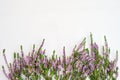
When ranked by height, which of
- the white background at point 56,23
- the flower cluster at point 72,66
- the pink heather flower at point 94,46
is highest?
the white background at point 56,23

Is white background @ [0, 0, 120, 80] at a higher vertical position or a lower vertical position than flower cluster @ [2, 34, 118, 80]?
higher

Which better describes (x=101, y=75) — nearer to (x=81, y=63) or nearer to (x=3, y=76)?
(x=81, y=63)

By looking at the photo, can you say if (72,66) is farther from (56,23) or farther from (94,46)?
(56,23)

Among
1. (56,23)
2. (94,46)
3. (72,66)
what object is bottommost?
(72,66)

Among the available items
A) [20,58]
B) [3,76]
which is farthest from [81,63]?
[3,76]

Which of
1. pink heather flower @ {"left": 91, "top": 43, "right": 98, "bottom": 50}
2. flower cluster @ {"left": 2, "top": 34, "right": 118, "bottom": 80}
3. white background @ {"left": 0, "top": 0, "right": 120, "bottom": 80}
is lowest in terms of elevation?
flower cluster @ {"left": 2, "top": 34, "right": 118, "bottom": 80}

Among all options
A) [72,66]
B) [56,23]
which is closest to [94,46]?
[72,66]
